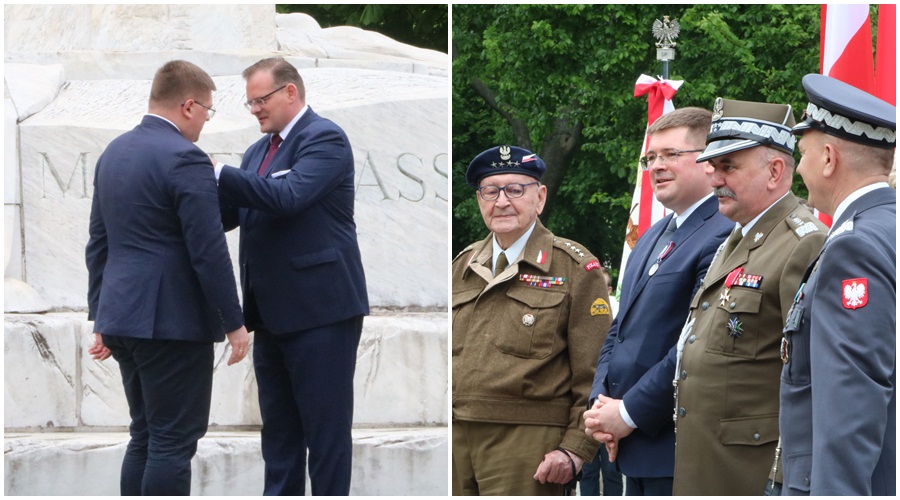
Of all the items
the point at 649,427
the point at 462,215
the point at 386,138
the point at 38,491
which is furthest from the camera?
the point at 462,215

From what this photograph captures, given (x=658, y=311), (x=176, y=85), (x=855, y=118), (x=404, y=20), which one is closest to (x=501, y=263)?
(x=658, y=311)

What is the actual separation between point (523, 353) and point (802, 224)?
3.60 feet

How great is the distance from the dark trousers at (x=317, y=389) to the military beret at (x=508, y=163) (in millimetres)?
715

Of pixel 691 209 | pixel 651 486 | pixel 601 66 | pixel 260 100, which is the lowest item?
pixel 651 486

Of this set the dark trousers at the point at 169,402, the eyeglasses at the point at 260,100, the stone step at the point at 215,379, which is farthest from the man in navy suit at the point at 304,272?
the stone step at the point at 215,379

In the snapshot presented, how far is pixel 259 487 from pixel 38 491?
89 cm

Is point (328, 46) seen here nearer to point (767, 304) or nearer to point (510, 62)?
point (767, 304)

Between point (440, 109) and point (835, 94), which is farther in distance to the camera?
point (440, 109)

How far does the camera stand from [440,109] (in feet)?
19.2

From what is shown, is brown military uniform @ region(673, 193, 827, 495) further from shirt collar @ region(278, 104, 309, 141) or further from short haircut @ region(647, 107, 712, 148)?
shirt collar @ region(278, 104, 309, 141)

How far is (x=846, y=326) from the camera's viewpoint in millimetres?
2469

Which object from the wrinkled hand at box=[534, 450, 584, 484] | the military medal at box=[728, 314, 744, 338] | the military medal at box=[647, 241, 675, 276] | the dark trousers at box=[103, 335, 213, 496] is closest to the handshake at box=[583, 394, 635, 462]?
the wrinkled hand at box=[534, 450, 584, 484]

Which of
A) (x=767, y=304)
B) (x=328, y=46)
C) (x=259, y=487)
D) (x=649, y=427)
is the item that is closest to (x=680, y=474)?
(x=649, y=427)

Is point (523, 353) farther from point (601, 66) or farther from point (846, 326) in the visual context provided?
point (601, 66)
